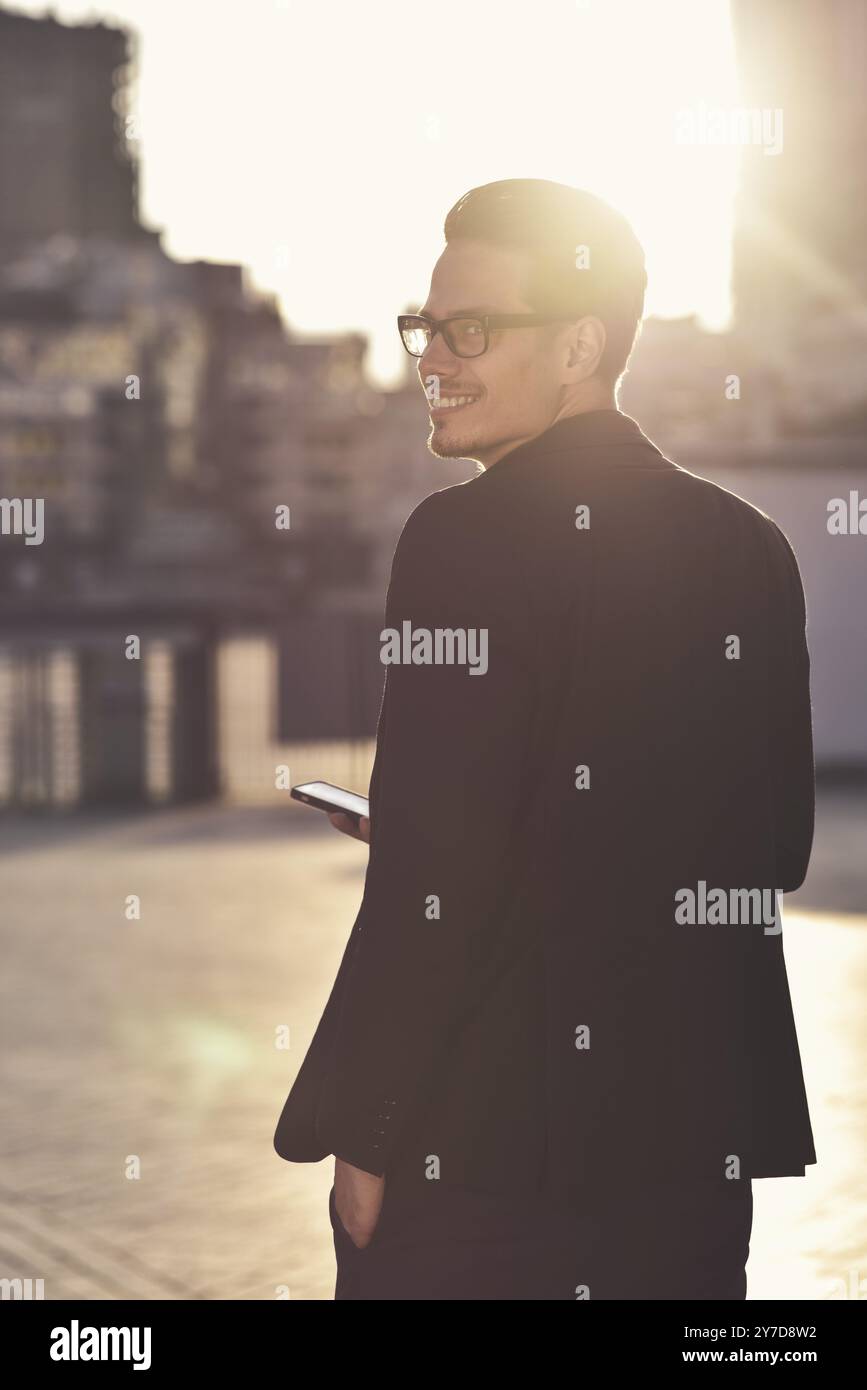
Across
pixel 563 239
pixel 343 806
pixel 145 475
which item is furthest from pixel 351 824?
pixel 145 475

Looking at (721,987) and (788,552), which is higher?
(788,552)

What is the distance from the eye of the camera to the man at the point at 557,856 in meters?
2.17

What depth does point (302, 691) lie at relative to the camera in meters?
20.2

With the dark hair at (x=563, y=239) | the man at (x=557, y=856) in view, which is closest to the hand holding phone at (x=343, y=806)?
the man at (x=557, y=856)

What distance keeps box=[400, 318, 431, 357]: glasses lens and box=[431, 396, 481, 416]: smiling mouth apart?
0.29 ft

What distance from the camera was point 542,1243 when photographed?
89.5 inches

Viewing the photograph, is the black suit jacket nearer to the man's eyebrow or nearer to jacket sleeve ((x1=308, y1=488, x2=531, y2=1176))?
jacket sleeve ((x1=308, y1=488, x2=531, y2=1176))

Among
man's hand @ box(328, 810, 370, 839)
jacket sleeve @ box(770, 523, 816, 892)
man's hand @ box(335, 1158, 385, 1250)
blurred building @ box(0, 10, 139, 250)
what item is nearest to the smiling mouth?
jacket sleeve @ box(770, 523, 816, 892)

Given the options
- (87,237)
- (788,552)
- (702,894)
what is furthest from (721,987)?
(87,237)

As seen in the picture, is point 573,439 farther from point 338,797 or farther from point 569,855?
point 338,797

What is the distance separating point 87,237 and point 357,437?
4617 cm

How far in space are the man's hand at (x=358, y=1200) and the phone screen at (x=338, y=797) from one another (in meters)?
0.52
